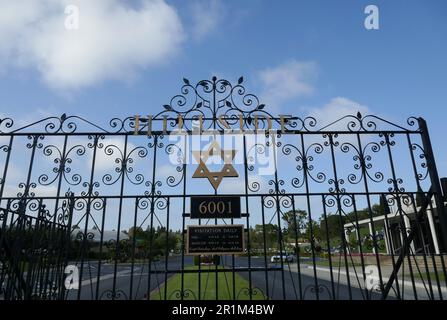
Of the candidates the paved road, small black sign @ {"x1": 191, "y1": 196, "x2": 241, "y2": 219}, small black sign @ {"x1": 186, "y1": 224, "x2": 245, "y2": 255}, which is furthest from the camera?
small black sign @ {"x1": 191, "y1": 196, "x2": 241, "y2": 219}

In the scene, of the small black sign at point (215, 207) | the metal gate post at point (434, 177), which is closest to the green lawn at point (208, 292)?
the small black sign at point (215, 207)

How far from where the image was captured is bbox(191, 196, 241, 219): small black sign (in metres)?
4.47

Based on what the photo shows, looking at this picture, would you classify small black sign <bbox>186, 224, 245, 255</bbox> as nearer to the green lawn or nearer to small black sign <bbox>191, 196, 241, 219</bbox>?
small black sign <bbox>191, 196, 241, 219</bbox>

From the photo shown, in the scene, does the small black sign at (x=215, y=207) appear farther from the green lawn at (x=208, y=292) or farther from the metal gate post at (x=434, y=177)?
the metal gate post at (x=434, y=177)

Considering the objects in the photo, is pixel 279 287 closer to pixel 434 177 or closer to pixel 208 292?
pixel 208 292

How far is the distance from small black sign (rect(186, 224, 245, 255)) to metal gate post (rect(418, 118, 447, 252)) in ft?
9.58

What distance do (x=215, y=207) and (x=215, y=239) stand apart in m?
0.46

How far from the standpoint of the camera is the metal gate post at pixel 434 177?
4.51 m

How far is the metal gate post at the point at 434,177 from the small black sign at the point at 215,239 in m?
2.92

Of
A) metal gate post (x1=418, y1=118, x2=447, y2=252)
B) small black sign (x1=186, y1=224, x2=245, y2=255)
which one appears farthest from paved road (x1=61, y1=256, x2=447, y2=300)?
metal gate post (x1=418, y1=118, x2=447, y2=252)

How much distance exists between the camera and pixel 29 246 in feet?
15.5

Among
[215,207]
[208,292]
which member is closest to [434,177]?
[215,207]
